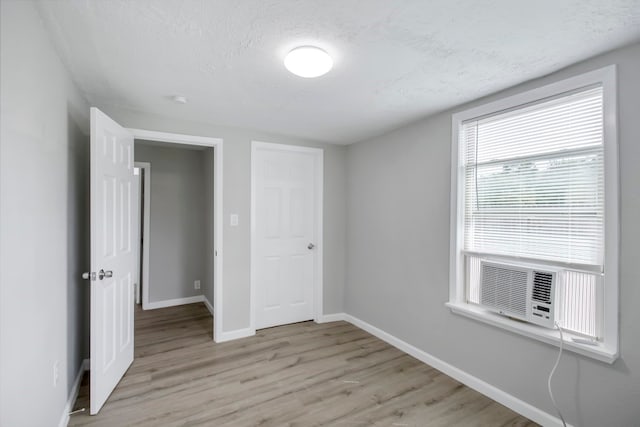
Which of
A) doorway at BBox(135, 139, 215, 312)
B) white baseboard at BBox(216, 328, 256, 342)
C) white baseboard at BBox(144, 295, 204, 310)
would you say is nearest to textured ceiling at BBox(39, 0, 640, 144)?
doorway at BBox(135, 139, 215, 312)

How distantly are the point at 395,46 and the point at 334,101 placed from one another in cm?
86

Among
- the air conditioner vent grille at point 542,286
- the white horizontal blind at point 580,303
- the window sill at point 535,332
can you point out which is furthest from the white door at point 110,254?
the white horizontal blind at point 580,303

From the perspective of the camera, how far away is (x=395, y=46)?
1657 mm

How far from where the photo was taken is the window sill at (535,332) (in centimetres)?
167

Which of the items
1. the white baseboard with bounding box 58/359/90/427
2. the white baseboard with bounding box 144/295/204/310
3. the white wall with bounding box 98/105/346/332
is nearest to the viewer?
the white baseboard with bounding box 58/359/90/427

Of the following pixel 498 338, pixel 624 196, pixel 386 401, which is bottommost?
pixel 386 401

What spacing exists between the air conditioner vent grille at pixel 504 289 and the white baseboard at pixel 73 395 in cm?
300

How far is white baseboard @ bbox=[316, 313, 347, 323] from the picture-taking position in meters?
3.86

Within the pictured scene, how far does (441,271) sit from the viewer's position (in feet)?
8.84

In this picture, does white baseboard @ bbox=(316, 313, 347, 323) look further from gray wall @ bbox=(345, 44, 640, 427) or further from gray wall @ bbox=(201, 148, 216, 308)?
gray wall @ bbox=(201, 148, 216, 308)

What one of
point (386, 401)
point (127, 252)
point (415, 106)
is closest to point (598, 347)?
point (386, 401)

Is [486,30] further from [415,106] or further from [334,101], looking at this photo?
[334,101]

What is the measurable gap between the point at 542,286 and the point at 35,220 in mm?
2956

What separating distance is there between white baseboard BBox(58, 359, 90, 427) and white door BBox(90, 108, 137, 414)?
0.46 feet
